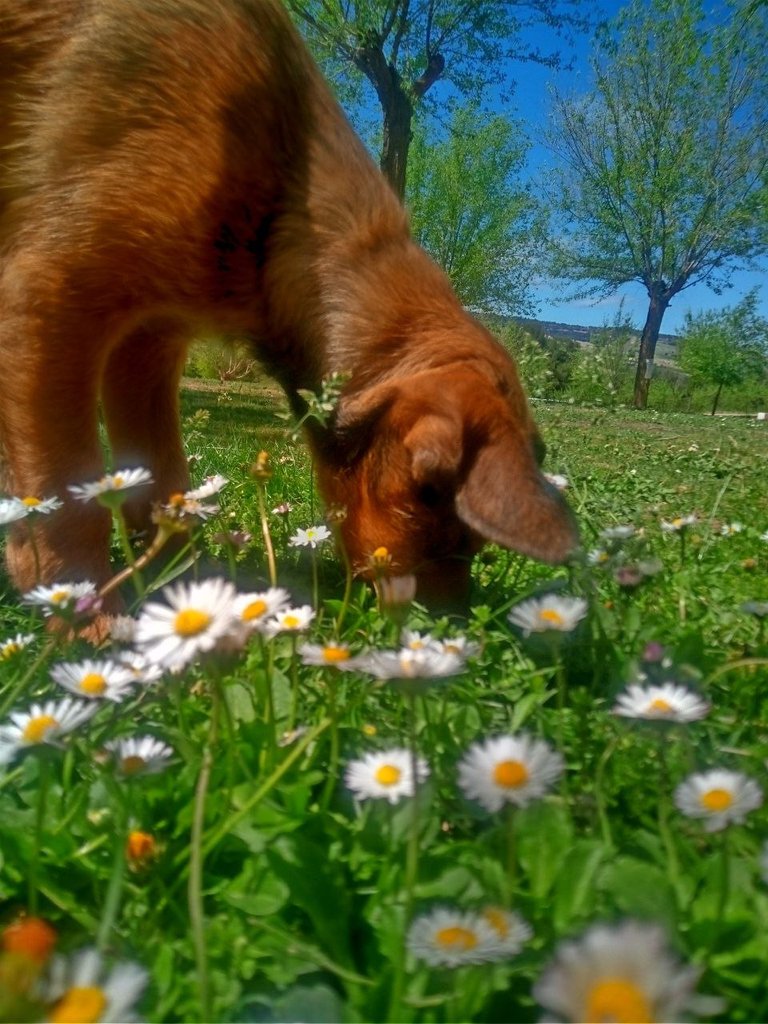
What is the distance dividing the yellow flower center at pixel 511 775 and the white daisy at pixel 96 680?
1.88ft

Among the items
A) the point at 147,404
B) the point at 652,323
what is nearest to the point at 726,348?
the point at 652,323

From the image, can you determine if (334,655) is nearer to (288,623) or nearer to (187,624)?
(288,623)

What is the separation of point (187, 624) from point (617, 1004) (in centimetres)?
65

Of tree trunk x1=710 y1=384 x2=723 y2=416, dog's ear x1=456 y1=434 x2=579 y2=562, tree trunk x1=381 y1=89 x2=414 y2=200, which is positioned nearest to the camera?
dog's ear x1=456 y1=434 x2=579 y2=562

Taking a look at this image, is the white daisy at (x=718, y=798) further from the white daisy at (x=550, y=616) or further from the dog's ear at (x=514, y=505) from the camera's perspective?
the dog's ear at (x=514, y=505)

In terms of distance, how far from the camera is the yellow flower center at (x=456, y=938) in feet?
2.42

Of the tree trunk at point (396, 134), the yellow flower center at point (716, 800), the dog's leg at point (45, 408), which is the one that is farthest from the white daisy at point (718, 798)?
the tree trunk at point (396, 134)

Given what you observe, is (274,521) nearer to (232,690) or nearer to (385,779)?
(232,690)

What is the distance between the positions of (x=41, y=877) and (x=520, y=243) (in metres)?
40.8

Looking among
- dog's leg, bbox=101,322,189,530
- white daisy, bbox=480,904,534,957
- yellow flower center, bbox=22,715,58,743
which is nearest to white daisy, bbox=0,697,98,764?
yellow flower center, bbox=22,715,58,743

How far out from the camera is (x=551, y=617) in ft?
4.54

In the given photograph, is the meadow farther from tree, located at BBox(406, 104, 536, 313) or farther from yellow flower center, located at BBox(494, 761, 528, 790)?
tree, located at BBox(406, 104, 536, 313)

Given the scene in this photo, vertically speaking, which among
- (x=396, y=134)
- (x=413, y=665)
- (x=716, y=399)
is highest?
(x=396, y=134)

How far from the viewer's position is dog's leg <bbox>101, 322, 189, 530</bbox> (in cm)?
356
